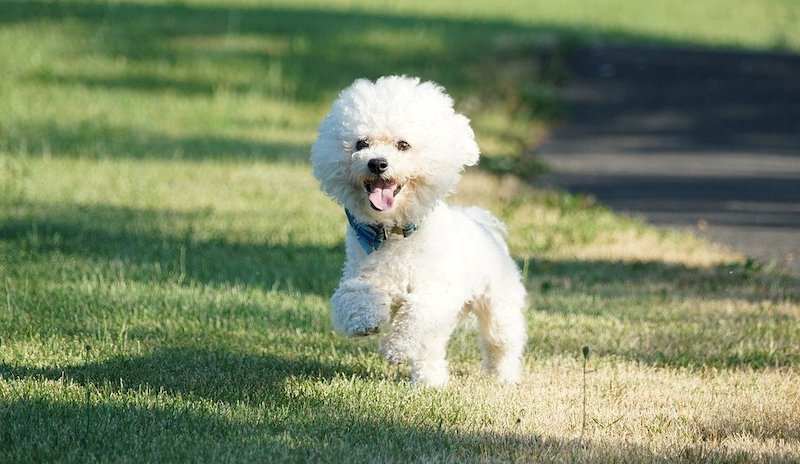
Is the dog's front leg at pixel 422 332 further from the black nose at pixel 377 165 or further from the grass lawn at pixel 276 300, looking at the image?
the black nose at pixel 377 165

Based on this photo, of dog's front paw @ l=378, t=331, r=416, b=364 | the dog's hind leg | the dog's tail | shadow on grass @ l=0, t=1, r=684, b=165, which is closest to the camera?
dog's front paw @ l=378, t=331, r=416, b=364

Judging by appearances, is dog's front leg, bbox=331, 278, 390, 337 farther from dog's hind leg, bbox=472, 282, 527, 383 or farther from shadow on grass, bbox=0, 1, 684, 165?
shadow on grass, bbox=0, 1, 684, 165

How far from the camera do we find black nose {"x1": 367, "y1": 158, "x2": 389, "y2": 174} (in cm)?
579

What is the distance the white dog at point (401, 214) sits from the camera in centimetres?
586

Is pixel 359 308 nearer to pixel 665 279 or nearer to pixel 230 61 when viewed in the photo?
pixel 665 279

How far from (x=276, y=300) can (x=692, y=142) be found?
32.6 feet

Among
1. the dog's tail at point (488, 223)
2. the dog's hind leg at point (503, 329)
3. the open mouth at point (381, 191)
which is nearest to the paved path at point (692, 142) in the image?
the dog's tail at point (488, 223)

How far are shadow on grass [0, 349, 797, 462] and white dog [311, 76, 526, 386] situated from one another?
0.35 metres

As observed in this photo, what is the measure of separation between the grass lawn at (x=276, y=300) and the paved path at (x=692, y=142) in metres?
0.59

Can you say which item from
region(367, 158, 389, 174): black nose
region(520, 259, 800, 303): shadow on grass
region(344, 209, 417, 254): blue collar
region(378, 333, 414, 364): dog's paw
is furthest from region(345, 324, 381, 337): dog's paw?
region(520, 259, 800, 303): shadow on grass

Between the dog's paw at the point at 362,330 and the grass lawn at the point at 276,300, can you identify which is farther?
the dog's paw at the point at 362,330

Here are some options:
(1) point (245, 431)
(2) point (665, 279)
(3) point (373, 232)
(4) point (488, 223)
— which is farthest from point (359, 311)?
(2) point (665, 279)

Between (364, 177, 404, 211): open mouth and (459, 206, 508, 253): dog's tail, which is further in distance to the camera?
(459, 206, 508, 253): dog's tail

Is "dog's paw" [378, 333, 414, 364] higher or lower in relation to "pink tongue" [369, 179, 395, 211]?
lower
